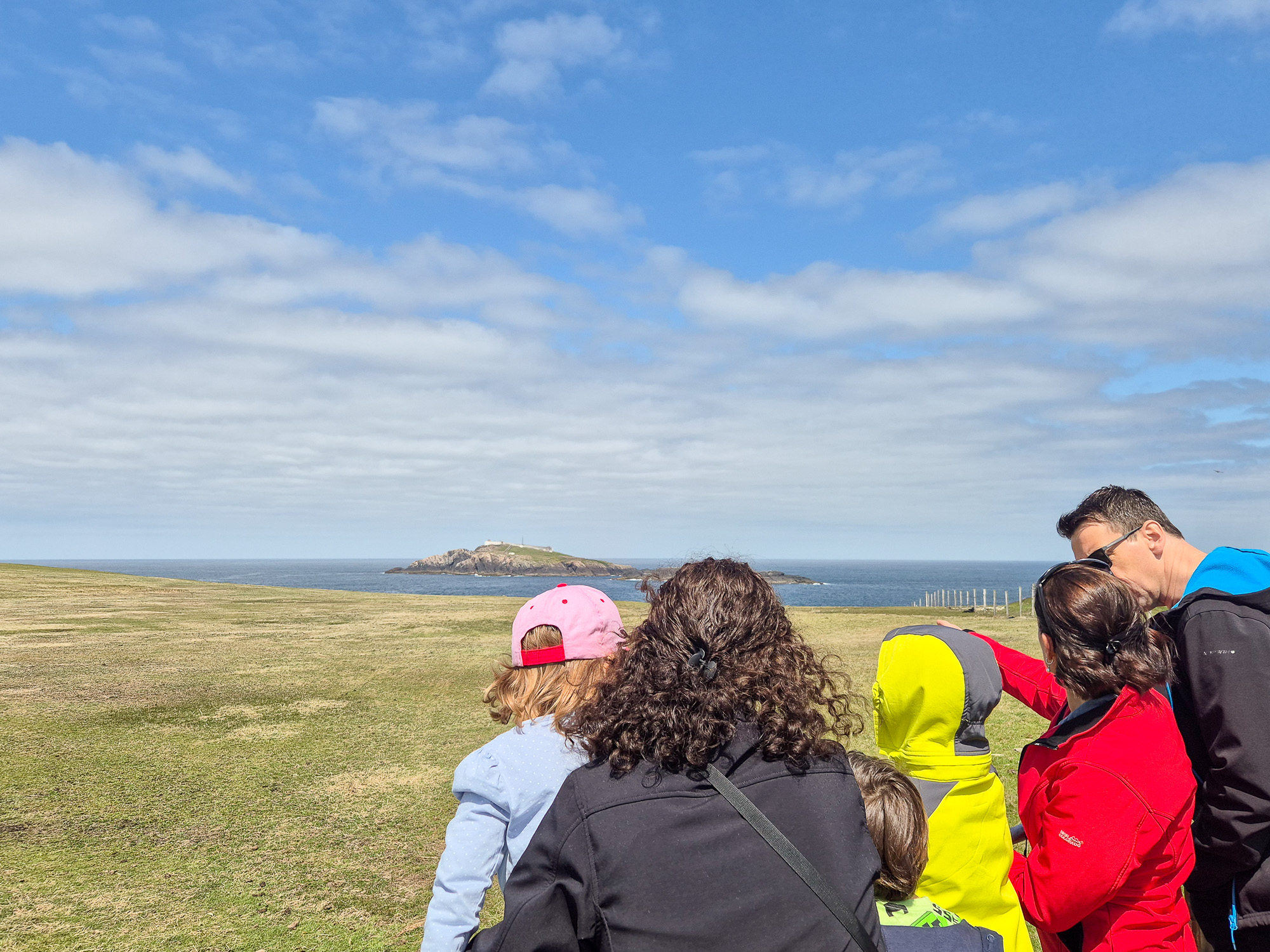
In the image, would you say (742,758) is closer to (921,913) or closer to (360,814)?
(921,913)

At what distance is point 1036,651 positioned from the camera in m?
16.6

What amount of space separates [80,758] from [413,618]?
14.2m

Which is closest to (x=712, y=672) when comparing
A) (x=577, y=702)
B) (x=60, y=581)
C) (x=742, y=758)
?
(x=742, y=758)

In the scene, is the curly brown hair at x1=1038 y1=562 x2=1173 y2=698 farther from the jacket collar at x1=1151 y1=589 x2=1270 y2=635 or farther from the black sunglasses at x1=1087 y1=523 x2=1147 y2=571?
the black sunglasses at x1=1087 y1=523 x2=1147 y2=571

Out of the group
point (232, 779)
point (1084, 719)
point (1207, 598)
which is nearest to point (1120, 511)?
point (1207, 598)

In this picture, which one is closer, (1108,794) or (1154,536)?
(1108,794)

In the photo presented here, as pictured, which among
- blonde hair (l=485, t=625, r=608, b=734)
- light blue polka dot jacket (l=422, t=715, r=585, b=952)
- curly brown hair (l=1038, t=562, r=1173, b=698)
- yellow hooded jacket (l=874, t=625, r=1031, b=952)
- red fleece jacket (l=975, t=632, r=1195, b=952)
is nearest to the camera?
light blue polka dot jacket (l=422, t=715, r=585, b=952)

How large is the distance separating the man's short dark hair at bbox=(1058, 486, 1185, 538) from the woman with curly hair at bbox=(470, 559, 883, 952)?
2199 mm

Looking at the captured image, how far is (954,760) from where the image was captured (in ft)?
9.95

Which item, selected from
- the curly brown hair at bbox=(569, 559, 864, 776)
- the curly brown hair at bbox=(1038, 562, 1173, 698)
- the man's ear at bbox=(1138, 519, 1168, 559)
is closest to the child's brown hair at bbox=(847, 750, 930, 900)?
the curly brown hair at bbox=(569, 559, 864, 776)

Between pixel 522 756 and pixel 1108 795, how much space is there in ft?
6.20

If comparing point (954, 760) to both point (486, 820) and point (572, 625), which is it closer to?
point (572, 625)

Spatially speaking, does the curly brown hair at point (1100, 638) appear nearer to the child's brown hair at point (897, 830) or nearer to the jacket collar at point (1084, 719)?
the jacket collar at point (1084, 719)

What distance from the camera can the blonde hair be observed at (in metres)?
2.76
